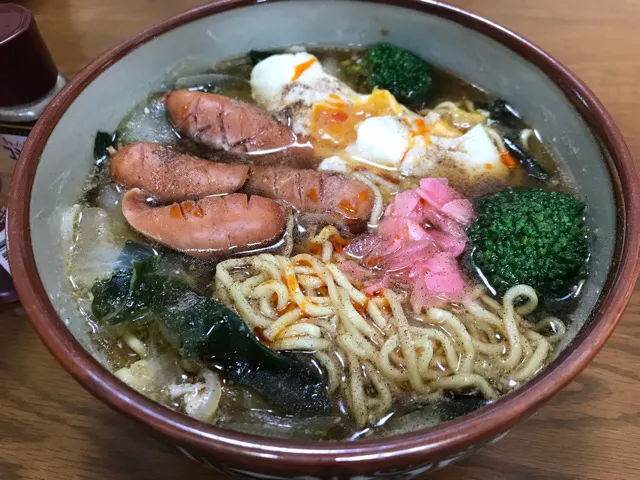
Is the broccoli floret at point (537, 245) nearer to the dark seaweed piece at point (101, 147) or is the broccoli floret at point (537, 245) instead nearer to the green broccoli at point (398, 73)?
the green broccoli at point (398, 73)

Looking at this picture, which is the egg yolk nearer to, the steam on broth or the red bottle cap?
the steam on broth

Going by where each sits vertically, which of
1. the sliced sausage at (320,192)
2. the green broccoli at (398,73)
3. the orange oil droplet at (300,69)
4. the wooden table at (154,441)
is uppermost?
the green broccoli at (398,73)

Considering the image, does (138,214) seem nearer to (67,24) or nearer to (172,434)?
(172,434)

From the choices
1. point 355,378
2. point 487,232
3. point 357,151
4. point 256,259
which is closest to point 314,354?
point 355,378

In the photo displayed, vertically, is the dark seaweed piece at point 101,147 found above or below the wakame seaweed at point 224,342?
above

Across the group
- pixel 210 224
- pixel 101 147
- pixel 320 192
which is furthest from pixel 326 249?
pixel 101 147

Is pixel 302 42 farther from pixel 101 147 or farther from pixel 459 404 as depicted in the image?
pixel 459 404

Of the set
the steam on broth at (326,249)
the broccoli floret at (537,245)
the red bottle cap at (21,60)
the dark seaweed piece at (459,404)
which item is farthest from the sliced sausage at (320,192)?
the red bottle cap at (21,60)
